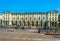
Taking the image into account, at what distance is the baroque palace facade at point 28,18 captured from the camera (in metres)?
102

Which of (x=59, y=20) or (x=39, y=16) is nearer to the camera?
(x=59, y=20)

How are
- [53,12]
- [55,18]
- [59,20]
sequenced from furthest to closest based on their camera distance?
1. [53,12]
2. [55,18]
3. [59,20]

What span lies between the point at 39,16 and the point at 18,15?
12.1 meters

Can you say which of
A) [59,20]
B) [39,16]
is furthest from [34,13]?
[59,20]

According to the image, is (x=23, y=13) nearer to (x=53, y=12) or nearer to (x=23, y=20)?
→ (x=23, y=20)

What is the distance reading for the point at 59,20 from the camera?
92562 mm

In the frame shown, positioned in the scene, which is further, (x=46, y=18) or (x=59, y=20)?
(x=46, y=18)

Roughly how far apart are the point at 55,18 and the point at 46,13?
8524 millimetres

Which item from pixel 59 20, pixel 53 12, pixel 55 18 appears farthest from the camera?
pixel 53 12

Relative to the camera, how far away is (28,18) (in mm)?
106375

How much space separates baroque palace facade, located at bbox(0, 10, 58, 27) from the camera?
102062mm

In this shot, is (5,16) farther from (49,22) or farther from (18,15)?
(49,22)

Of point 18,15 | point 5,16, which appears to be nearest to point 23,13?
point 18,15

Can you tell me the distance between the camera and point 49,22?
102m
